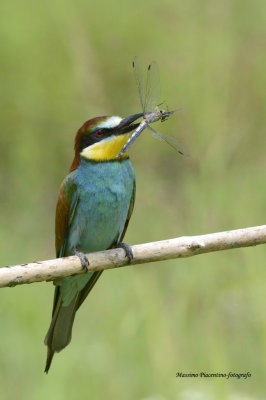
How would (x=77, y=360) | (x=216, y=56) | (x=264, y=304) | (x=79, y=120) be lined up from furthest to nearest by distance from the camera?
1. (x=79, y=120)
2. (x=216, y=56)
3. (x=77, y=360)
4. (x=264, y=304)

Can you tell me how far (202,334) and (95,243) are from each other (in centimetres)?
59

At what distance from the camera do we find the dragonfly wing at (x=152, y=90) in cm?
320

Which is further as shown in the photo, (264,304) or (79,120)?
(79,120)

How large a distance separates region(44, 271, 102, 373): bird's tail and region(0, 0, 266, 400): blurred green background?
0.77 ft

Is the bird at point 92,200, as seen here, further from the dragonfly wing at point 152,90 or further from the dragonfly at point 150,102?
the dragonfly wing at point 152,90

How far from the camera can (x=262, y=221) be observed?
3682 millimetres

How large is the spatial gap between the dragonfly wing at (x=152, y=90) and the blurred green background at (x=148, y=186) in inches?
10.3

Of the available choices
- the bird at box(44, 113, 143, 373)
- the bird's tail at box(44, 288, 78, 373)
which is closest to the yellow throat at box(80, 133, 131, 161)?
the bird at box(44, 113, 143, 373)

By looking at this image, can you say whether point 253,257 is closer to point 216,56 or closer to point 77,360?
point 77,360

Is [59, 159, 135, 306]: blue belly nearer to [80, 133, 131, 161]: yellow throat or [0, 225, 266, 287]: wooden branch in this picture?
[80, 133, 131, 161]: yellow throat

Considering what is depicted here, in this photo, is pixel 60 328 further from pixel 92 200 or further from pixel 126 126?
pixel 126 126

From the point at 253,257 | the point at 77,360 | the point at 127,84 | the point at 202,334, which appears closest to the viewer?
the point at 253,257

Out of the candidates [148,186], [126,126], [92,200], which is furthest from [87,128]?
[148,186]

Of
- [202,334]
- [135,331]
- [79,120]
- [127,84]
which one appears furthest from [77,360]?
[127,84]
